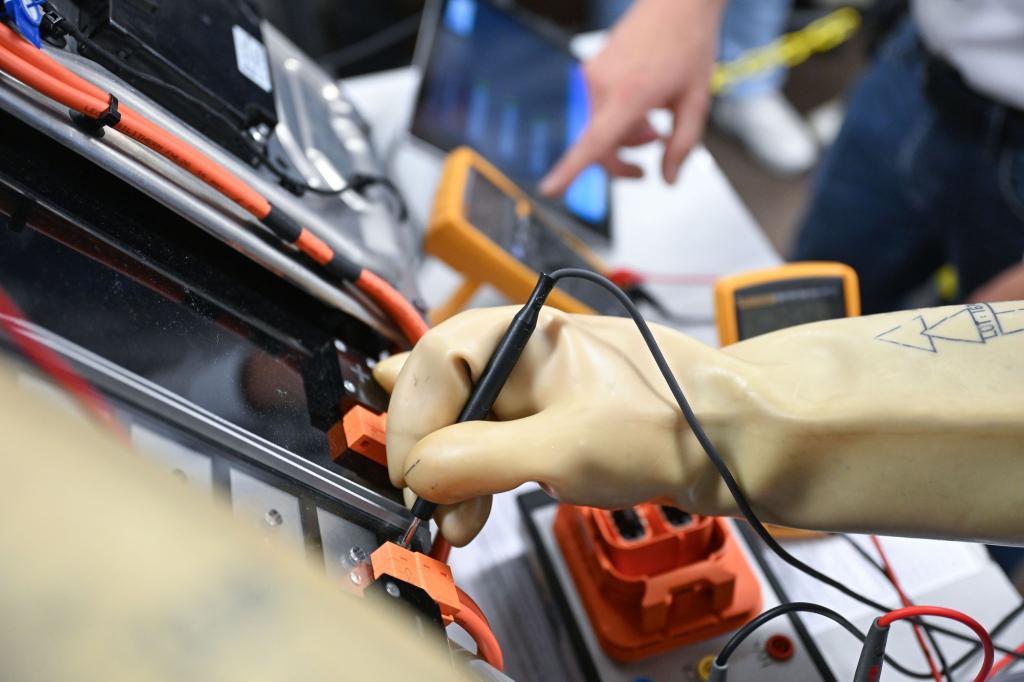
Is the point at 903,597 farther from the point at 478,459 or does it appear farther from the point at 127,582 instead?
the point at 127,582

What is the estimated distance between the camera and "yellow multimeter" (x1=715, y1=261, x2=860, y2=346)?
79cm

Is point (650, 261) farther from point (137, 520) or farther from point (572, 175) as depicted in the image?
point (137, 520)

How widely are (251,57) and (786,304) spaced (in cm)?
53

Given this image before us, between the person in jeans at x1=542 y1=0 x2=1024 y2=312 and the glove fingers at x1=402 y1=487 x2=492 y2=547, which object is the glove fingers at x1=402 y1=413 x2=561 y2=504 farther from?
the person in jeans at x1=542 y1=0 x2=1024 y2=312

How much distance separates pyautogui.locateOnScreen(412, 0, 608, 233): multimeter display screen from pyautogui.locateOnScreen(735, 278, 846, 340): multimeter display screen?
1.10ft

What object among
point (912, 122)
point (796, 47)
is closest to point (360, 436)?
point (912, 122)

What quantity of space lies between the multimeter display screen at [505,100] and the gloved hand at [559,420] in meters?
0.57

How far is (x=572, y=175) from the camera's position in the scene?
3.20 ft

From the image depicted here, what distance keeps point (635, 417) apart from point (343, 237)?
315 mm

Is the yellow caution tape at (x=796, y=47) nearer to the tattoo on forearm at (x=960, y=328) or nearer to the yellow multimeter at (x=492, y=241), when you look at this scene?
the yellow multimeter at (x=492, y=241)

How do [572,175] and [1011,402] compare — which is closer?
[1011,402]

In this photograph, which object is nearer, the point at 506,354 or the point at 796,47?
the point at 506,354

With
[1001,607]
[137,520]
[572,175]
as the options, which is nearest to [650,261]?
[572,175]

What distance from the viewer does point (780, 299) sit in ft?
2.62
